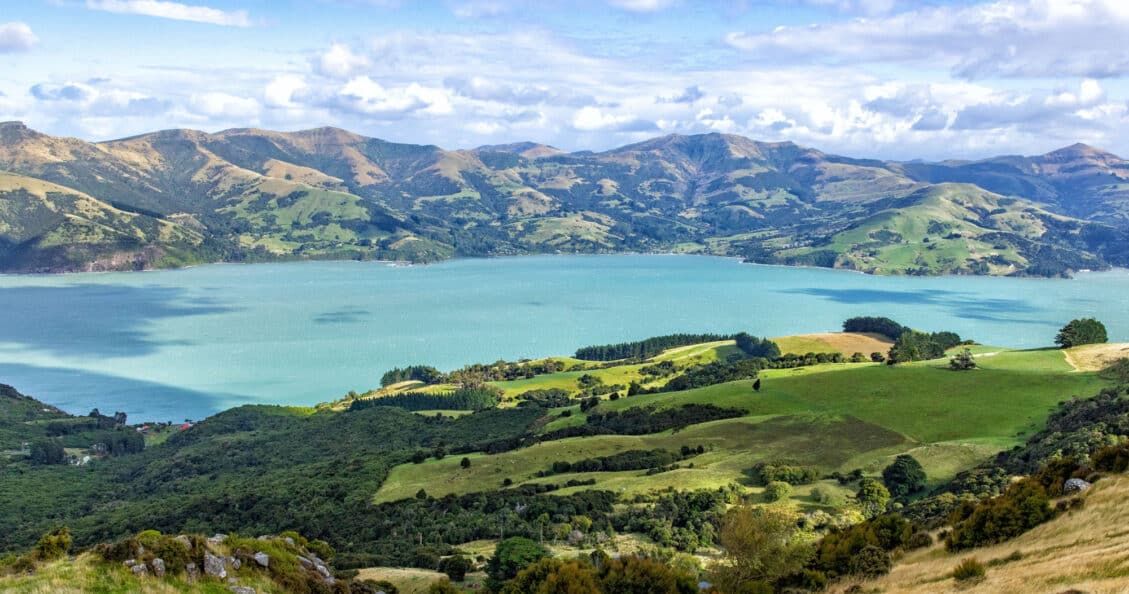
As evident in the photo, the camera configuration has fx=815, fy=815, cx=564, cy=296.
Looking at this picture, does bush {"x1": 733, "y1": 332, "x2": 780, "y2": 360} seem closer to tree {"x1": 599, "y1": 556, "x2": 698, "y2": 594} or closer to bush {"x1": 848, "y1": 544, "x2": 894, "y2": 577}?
→ bush {"x1": 848, "y1": 544, "x2": 894, "y2": 577}

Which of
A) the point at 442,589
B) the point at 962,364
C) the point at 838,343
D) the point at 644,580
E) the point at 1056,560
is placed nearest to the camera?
the point at 1056,560

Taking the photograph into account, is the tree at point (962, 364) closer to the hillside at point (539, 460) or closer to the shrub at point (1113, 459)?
the hillside at point (539, 460)

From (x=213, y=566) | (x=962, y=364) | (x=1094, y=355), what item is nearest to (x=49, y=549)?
(x=213, y=566)

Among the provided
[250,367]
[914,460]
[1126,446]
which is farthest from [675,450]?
[250,367]

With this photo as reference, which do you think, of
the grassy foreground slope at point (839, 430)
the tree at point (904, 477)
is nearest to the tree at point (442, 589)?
the grassy foreground slope at point (839, 430)

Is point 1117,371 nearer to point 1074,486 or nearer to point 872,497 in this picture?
point 872,497

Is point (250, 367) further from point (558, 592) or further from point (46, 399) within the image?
point (558, 592)
